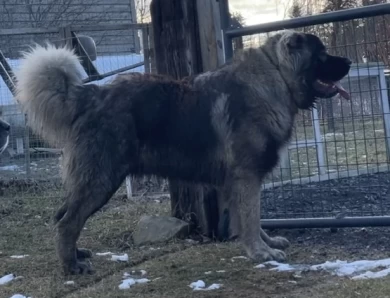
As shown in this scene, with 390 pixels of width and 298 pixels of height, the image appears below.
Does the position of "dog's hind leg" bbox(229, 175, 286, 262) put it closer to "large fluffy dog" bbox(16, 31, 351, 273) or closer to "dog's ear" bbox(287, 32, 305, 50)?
"large fluffy dog" bbox(16, 31, 351, 273)

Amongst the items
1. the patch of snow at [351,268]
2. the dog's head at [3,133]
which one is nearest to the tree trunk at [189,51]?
the patch of snow at [351,268]

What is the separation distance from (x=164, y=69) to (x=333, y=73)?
5.36 feet

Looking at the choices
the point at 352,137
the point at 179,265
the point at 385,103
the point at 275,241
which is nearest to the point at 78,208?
the point at 179,265

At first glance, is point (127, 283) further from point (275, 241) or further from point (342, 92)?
point (342, 92)

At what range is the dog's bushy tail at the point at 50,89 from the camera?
196 inches

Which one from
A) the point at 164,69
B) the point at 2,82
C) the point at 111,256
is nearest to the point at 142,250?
the point at 111,256

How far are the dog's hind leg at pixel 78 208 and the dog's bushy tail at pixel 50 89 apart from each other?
0.38 metres

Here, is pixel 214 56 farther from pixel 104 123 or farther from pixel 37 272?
pixel 37 272

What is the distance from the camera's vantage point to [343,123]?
239 inches

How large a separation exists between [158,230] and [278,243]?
109 cm

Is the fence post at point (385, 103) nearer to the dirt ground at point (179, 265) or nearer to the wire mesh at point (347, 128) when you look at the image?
the wire mesh at point (347, 128)

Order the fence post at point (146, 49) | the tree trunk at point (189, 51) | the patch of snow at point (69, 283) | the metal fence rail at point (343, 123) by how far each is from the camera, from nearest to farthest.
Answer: the patch of snow at point (69, 283)
the metal fence rail at point (343, 123)
the tree trunk at point (189, 51)
the fence post at point (146, 49)

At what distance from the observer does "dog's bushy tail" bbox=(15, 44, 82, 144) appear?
16.3ft

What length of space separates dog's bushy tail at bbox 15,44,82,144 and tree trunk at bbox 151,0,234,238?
50.5 inches
